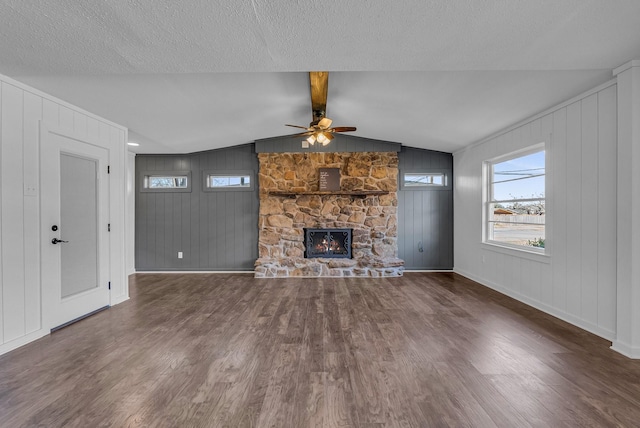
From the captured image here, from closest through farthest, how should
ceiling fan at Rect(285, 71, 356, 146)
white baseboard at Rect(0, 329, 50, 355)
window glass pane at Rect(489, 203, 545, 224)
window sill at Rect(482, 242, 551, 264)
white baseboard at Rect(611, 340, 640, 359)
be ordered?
1. white baseboard at Rect(611, 340, 640, 359)
2. white baseboard at Rect(0, 329, 50, 355)
3. ceiling fan at Rect(285, 71, 356, 146)
4. window sill at Rect(482, 242, 551, 264)
5. window glass pane at Rect(489, 203, 545, 224)

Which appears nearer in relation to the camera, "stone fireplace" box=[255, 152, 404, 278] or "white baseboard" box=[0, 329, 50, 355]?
"white baseboard" box=[0, 329, 50, 355]

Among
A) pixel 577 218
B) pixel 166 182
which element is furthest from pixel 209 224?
pixel 577 218

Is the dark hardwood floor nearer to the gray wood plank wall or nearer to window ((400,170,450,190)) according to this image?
the gray wood plank wall

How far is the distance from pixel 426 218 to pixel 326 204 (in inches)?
85.3

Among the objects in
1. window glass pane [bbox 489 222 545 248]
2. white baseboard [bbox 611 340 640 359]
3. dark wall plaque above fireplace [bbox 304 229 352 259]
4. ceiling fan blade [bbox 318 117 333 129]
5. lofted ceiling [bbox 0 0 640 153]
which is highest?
lofted ceiling [bbox 0 0 640 153]

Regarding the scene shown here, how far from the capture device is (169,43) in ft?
6.56

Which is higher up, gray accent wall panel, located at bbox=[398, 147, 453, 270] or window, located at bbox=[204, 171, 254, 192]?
window, located at bbox=[204, 171, 254, 192]

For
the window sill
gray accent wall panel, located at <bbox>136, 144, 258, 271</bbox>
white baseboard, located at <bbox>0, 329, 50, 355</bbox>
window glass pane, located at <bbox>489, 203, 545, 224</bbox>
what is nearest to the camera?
white baseboard, located at <bbox>0, 329, 50, 355</bbox>

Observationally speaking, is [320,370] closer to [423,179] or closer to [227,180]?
[227,180]

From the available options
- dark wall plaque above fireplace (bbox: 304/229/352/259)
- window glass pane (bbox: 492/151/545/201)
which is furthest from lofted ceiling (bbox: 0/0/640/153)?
dark wall plaque above fireplace (bbox: 304/229/352/259)

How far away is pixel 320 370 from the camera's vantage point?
218cm

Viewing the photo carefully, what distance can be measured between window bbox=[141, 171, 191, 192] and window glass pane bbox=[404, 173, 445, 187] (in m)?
4.65

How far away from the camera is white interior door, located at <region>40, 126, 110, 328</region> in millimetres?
2920

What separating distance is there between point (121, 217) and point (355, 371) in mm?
3830
